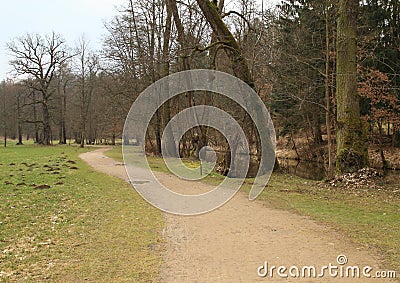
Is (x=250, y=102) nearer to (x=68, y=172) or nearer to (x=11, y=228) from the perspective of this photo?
(x=68, y=172)

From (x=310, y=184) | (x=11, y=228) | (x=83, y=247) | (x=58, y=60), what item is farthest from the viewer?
(x=58, y=60)

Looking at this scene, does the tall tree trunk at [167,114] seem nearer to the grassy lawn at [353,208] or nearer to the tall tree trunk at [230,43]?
the tall tree trunk at [230,43]

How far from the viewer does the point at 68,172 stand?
17406 millimetres

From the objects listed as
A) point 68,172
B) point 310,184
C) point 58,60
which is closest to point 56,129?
point 58,60

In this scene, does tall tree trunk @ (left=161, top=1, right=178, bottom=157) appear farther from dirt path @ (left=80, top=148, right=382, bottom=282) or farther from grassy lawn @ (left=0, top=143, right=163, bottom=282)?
dirt path @ (left=80, top=148, right=382, bottom=282)

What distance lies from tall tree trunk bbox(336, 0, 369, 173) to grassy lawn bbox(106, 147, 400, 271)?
3.72 feet

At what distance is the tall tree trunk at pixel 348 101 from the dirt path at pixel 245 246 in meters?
4.67

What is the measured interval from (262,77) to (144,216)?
1112cm

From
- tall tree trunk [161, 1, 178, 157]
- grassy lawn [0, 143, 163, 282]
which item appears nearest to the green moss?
grassy lawn [0, 143, 163, 282]

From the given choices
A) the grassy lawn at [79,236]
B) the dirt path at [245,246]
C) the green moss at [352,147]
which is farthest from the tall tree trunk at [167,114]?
the dirt path at [245,246]

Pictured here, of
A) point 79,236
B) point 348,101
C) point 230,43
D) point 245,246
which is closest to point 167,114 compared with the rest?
point 230,43

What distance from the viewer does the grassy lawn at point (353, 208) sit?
5875 millimetres

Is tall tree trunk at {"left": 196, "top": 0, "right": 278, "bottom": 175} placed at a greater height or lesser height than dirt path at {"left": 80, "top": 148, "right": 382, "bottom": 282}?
greater

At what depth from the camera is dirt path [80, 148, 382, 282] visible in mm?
4742
